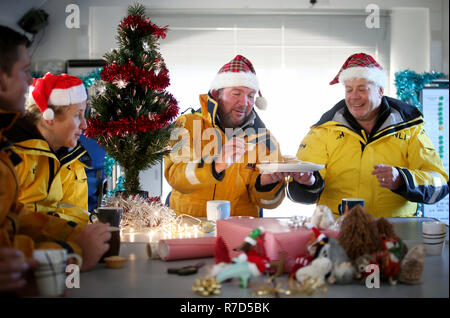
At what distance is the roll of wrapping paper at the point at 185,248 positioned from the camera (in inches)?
45.2

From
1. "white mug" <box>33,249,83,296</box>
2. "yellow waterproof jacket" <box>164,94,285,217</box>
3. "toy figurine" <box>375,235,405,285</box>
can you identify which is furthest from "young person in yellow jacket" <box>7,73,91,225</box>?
"toy figurine" <box>375,235,405,285</box>

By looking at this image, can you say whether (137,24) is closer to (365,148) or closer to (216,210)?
(216,210)

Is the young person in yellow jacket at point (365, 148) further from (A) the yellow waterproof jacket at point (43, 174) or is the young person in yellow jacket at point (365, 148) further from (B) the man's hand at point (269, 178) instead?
(A) the yellow waterproof jacket at point (43, 174)

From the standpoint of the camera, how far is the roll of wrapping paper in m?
1.15

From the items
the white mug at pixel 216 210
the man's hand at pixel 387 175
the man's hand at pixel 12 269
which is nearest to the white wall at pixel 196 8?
the man's hand at pixel 387 175

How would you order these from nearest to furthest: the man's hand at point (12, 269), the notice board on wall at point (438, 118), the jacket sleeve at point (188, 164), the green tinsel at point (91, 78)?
the man's hand at point (12, 269) → the jacket sleeve at point (188, 164) → the green tinsel at point (91, 78) → the notice board on wall at point (438, 118)

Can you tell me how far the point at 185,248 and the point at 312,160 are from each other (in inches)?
53.2

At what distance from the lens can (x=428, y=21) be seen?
4.86 m

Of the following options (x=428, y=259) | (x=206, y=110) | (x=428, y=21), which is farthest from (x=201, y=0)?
(x=428, y=259)

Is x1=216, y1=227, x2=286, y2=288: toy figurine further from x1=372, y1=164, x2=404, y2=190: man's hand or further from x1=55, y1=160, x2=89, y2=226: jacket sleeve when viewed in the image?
x1=372, y1=164, x2=404, y2=190: man's hand

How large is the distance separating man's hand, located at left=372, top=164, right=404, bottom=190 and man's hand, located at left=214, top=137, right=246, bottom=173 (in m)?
0.59

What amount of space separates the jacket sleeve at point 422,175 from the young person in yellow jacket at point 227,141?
58 cm

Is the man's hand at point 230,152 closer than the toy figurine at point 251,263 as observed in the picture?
No

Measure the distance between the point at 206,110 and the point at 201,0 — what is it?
2836 mm
